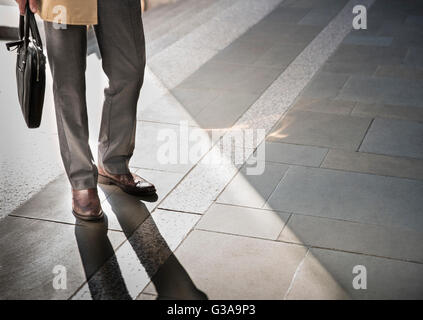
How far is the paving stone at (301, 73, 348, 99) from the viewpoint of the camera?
4.94m

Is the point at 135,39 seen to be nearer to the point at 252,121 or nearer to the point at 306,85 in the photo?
the point at 252,121

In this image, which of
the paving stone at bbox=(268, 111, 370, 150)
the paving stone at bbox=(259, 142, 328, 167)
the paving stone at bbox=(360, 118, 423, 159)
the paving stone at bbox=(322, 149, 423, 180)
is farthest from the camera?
the paving stone at bbox=(268, 111, 370, 150)

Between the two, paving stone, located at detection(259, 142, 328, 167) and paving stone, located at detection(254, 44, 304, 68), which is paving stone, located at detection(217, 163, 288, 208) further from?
paving stone, located at detection(254, 44, 304, 68)

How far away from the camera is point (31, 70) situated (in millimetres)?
2930

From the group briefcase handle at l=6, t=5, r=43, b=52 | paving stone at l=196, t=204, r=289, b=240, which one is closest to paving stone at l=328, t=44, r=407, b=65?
paving stone at l=196, t=204, r=289, b=240

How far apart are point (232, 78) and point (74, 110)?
2422 mm

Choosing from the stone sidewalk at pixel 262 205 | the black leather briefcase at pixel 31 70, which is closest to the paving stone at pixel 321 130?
the stone sidewalk at pixel 262 205

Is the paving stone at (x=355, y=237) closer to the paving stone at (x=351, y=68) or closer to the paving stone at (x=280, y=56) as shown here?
the paving stone at (x=351, y=68)

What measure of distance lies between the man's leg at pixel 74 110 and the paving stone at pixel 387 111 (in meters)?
2.12

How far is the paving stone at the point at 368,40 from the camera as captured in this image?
20.4 feet

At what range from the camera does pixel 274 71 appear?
5500mm

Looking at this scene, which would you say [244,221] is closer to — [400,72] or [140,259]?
[140,259]

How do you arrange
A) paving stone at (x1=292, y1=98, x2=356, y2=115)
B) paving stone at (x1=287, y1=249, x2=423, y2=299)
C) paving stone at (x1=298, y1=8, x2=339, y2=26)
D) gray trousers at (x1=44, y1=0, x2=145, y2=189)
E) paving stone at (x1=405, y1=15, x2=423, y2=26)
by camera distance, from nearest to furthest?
paving stone at (x1=287, y1=249, x2=423, y2=299), gray trousers at (x1=44, y1=0, x2=145, y2=189), paving stone at (x1=292, y1=98, x2=356, y2=115), paving stone at (x1=405, y1=15, x2=423, y2=26), paving stone at (x1=298, y1=8, x2=339, y2=26)

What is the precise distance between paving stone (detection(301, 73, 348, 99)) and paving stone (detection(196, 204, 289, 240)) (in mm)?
1856
